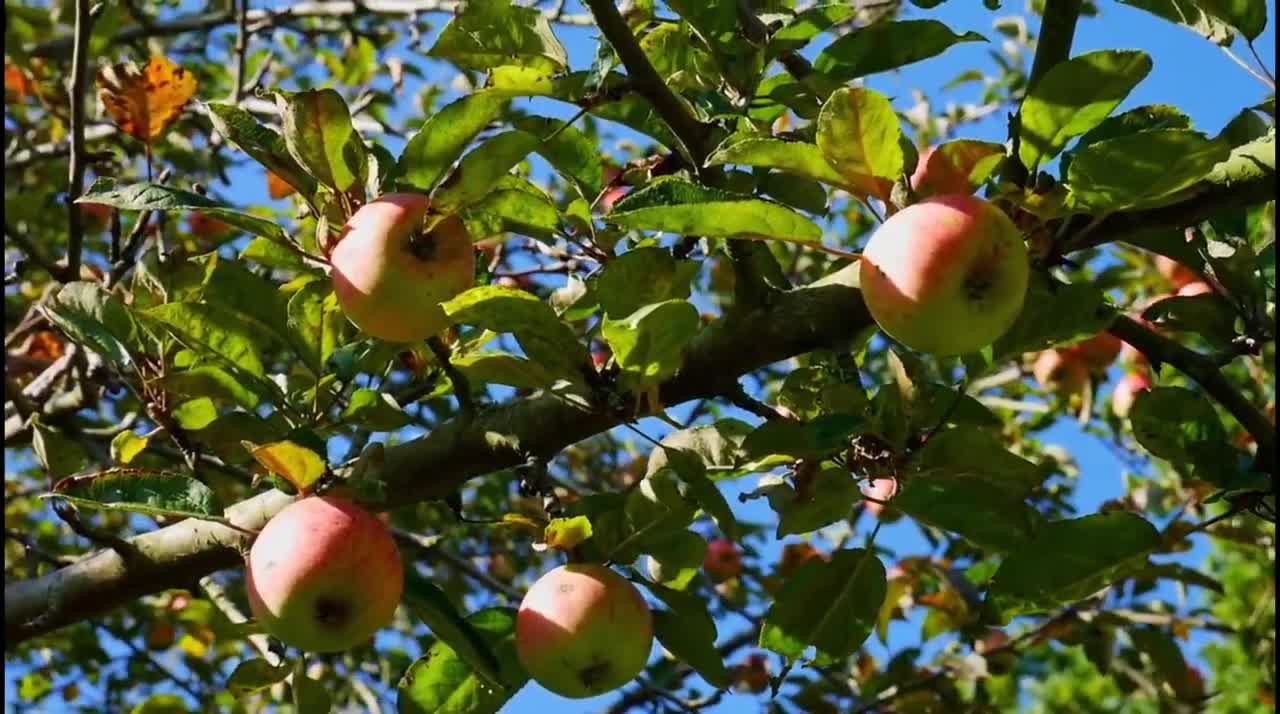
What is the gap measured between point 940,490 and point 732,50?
0.45m

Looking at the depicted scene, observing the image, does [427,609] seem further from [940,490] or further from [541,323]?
[940,490]

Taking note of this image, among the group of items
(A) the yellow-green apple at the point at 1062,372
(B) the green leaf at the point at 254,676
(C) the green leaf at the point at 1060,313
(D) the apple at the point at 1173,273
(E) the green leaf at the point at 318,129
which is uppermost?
(D) the apple at the point at 1173,273

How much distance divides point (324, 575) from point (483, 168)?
14.7 inches

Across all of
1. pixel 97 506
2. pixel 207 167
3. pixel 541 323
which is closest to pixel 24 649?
pixel 207 167

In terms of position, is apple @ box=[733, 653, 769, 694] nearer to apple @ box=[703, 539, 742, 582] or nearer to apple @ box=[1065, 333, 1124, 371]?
apple @ box=[703, 539, 742, 582]

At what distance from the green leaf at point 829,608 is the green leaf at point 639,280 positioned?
31 centimetres

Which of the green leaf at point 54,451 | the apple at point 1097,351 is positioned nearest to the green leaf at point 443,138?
the green leaf at point 54,451

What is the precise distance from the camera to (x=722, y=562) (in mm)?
3168

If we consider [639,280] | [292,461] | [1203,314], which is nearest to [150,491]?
[292,461]

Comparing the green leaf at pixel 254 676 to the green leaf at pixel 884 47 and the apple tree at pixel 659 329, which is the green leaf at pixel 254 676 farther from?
the green leaf at pixel 884 47

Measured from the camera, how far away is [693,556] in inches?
53.9

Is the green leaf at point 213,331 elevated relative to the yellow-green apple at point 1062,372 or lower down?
lower down

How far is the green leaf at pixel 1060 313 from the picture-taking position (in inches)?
48.3

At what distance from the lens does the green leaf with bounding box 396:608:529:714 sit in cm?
138
